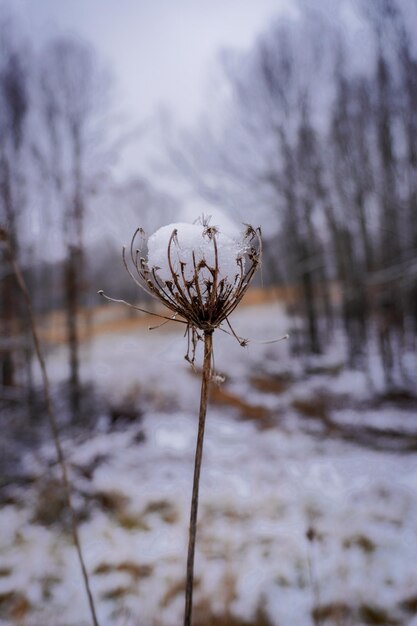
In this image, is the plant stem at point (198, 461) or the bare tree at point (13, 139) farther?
the bare tree at point (13, 139)

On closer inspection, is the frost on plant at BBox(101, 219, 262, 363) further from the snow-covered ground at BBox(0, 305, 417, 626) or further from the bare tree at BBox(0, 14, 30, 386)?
the bare tree at BBox(0, 14, 30, 386)

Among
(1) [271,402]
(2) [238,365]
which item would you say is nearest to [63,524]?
(1) [271,402]

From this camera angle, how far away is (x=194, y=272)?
134 centimetres

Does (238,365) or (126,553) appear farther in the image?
(238,365)

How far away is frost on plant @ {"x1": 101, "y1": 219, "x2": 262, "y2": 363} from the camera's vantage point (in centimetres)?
134

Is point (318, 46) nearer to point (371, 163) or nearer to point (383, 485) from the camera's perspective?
point (371, 163)

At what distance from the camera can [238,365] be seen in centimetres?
1449

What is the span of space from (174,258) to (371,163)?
42.4 ft

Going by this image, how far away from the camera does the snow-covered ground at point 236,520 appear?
13.5ft

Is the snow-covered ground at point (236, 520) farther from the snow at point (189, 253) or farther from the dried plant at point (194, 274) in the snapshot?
the snow at point (189, 253)

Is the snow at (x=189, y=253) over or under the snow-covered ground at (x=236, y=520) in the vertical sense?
over

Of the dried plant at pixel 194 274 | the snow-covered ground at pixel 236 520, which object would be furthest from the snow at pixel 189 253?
the snow-covered ground at pixel 236 520

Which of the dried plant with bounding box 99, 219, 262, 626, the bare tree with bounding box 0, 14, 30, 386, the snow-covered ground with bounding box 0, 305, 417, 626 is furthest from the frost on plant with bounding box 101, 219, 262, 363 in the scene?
the bare tree with bounding box 0, 14, 30, 386

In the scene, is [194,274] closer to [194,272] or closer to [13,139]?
[194,272]
